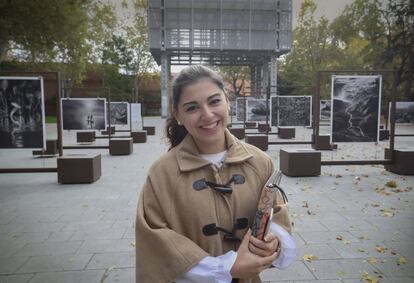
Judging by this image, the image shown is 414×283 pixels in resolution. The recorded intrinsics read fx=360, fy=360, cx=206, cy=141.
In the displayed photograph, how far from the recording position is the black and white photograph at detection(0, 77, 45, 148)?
792 cm

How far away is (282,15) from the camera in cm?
3544

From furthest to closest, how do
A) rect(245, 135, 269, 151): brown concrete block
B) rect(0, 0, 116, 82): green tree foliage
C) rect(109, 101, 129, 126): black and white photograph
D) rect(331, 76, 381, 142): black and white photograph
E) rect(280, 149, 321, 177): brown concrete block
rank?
rect(109, 101, 129, 126): black and white photograph < rect(0, 0, 116, 82): green tree foliage < rect(245, 135, 269, 151): brown concrete block < rect(331, 76, 381, 142): black and white photograph < rect(280, 149, 321, 177): brown concrete block

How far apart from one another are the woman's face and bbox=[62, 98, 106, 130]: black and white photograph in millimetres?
13918

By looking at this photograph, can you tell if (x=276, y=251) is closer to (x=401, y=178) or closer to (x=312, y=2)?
(x=401, y=178)

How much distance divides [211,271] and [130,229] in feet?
11.3

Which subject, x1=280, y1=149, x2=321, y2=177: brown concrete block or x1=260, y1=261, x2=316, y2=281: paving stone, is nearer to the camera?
x1=260, y1=261, x2=316, y2=281: paving stone

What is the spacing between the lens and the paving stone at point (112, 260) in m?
3.75

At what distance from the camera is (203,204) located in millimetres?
1771

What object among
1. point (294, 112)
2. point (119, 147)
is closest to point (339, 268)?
point (119, 147)

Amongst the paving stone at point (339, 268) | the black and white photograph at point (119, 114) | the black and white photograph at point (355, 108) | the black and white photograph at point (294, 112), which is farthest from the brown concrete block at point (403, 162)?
the black and white photograph at point (119, 114)

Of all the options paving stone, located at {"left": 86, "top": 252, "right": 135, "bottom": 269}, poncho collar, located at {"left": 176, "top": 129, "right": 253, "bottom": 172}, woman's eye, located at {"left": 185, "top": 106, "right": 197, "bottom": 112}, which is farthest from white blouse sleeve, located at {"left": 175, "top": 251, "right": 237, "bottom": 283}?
paving stone, located at {"left": 86, "top": 252, "right": 135, "bottom": 269}

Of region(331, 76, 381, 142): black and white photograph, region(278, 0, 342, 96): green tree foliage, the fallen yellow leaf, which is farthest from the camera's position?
region(278, 0, 342, 96): green tree foliage

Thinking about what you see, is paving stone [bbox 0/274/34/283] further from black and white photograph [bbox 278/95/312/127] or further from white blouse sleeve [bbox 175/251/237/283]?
black and white photograph [bbox 278/95/312/127]

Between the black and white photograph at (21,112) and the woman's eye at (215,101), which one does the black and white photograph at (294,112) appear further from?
the woman's eye at (215,101)
